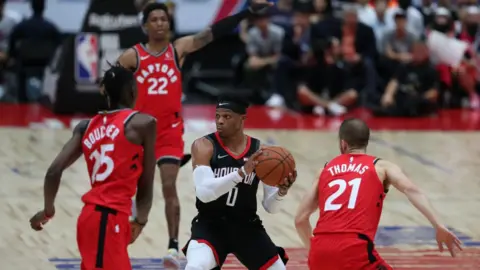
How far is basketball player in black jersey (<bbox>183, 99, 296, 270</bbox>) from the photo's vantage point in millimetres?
7121

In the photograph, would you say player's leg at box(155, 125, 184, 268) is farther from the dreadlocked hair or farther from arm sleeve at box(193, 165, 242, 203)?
the dreadlocked hair

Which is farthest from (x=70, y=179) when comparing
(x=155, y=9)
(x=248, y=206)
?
(x=248, y=206)

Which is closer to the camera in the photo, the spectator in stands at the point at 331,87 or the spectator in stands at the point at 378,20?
the spectator in stands at the point at 331,87

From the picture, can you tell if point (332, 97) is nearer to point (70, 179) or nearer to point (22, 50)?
point (22, 50)

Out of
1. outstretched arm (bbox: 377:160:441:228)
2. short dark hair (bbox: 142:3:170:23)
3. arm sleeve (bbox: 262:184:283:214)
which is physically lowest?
arm sleeve (bbox: 262:184:283:214)

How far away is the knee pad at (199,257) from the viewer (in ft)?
22.8

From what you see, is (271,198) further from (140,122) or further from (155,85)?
(155,85)

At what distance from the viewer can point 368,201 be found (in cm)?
672

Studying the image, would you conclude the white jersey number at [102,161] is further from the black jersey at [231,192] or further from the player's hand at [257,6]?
the player's hand at [257,6]

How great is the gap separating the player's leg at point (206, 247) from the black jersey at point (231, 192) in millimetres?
96

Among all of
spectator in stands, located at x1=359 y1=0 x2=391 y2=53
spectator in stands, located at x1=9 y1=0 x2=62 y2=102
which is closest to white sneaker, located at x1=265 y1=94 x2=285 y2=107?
spectator in stands, located at x1=359 y1=0 x2=391 y2=53

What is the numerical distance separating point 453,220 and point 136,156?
5235 mm

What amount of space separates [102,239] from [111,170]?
406mm

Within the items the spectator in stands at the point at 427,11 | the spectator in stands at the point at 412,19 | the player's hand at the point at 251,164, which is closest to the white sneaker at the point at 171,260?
the player's hand at the point at 251,164
